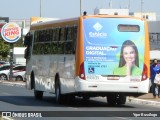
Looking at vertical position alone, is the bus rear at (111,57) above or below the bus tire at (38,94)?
above

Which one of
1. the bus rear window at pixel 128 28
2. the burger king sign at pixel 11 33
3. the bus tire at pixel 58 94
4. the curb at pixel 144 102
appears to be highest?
the burger king sign at pixel 11 33

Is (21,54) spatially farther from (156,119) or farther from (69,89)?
(156,119)

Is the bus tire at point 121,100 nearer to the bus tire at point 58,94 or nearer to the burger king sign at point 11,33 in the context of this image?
the bus tire at point 58,94

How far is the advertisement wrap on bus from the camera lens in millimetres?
23422

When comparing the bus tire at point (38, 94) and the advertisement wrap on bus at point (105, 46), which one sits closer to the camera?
the advertisement wrap on bus at point (105, 46)

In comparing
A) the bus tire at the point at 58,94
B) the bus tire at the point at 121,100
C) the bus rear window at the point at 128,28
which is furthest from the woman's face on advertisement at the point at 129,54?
the bus tire at the point at 58,94

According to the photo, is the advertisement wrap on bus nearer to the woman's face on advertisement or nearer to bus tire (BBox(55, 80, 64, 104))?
the woman's face on advertisement

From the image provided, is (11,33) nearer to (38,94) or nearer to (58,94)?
(38,94)

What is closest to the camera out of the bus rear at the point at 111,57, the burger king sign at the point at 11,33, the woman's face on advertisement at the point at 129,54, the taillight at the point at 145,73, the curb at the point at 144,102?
the bus rear at the point at 111,57

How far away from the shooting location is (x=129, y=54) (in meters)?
23.6

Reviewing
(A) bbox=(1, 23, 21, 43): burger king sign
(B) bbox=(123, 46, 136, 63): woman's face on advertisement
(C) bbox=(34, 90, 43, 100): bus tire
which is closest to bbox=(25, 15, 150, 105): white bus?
(B) bbox=(123, 46, 136, 63): woman's face on advertisement

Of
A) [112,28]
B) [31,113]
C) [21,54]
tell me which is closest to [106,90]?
[112,28]

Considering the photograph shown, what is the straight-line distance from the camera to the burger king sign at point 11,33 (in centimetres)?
6147

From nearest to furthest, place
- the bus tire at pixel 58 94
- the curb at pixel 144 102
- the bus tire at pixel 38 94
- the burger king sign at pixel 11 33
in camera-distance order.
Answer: the bus tire at pixel 58 94
the curb at pixel 144 102
the bus tire at pixel 38 94
the burger king sign at pixel 11 33
